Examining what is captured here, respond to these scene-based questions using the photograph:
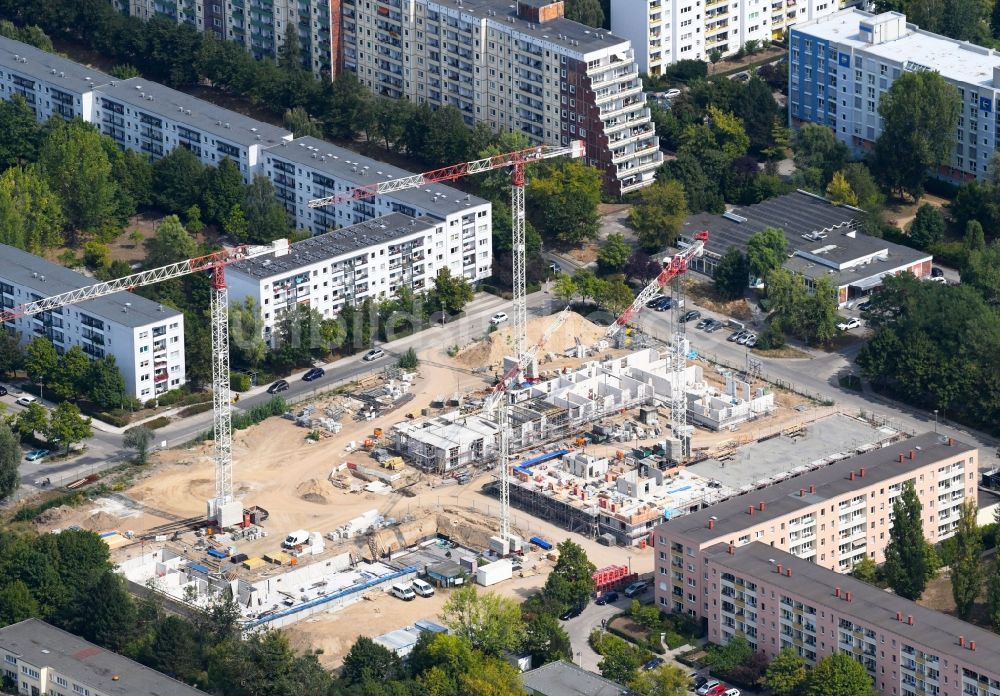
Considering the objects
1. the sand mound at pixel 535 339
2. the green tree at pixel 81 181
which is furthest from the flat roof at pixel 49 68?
the sand mound at pixel 535 339

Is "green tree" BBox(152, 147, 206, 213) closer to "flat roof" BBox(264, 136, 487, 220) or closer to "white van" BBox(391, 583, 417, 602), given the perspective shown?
"flat roof" BBox(264, 136, 487, 220)

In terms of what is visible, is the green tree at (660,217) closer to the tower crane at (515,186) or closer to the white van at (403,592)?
the tower crane at (515,186)

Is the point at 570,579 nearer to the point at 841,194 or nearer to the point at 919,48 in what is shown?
the point at 841,194

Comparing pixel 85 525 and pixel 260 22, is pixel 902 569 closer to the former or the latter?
pixel 85 525

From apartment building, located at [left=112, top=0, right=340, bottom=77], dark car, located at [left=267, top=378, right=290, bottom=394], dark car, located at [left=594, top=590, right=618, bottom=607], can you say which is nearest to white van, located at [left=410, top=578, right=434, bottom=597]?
dark car, located at [left=594, top=590, right=618, bottom=607]

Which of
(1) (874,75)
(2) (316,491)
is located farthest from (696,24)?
(2) (316,491)

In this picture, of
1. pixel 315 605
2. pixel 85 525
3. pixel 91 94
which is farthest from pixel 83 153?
pixel 315 605
